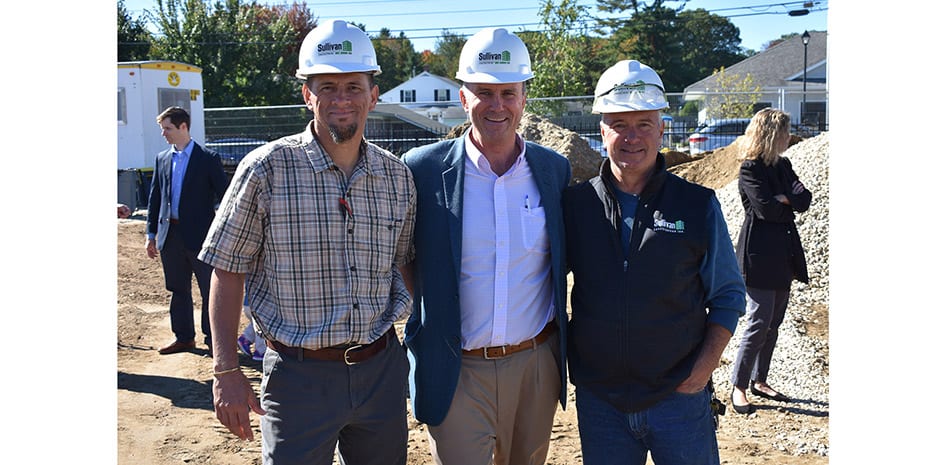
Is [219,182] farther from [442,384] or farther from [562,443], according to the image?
[442,384]

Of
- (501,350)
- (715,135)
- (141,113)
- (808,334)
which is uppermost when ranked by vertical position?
(141,113)

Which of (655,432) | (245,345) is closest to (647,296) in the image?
(655,432)

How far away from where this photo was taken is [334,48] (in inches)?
128

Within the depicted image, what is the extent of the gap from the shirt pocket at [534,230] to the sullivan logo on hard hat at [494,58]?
2.09 ft

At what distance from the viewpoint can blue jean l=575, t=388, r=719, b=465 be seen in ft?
10.6

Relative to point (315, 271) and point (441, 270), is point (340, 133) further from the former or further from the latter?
point (441, 270)

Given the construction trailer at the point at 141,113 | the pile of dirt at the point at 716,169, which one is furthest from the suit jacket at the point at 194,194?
the construction trailer at the point at 141,113

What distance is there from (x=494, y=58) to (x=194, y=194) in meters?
4.96

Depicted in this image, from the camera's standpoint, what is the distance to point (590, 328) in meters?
3.36

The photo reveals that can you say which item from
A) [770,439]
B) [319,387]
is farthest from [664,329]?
[770,439]

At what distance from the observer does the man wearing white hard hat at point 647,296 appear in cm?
324

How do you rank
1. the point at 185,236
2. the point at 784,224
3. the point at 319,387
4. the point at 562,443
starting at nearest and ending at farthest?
the point at 319,387 → the point at 562,443 → the point at 784,224 → the point at 185,236

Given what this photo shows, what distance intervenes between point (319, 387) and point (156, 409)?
3.69 meters

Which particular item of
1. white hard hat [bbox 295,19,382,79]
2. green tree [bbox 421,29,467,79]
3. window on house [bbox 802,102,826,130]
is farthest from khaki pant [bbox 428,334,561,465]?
green tree [bbox 421,29,467,79]
